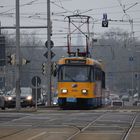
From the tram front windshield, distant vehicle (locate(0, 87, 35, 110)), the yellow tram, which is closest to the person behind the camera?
the yellow tram

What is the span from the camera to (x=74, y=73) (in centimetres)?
4112

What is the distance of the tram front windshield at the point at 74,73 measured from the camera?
41041 mm

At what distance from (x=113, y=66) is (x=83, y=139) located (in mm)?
90706

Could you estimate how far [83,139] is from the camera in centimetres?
2058

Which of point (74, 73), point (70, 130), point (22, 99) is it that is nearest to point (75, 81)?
point (74, 73)

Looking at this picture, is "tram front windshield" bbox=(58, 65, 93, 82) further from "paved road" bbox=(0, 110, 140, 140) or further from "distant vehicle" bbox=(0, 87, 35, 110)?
"paved road" bbox=(0, 110, 140, 140)

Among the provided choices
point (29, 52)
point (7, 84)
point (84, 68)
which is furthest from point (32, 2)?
point (7, 84)

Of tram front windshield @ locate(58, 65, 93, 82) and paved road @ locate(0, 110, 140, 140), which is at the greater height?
tram front windshield @ locate(58, 65, 93, 82)

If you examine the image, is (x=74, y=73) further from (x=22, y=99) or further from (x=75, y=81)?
(x=22, y=99)

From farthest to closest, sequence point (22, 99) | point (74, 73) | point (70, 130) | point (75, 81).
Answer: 1. point (22, 99)
2. point (74, 73)
3. point (75, 81)
4. point (70, 130)

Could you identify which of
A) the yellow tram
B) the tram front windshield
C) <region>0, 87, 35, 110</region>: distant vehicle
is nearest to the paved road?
the yellow tram

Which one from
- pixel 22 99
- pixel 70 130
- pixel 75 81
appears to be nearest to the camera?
pixel 70 130

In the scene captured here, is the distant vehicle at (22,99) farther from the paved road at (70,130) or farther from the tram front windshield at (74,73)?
the paved road at (70,130)

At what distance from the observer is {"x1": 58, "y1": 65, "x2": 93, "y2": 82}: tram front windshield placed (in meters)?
41.0
